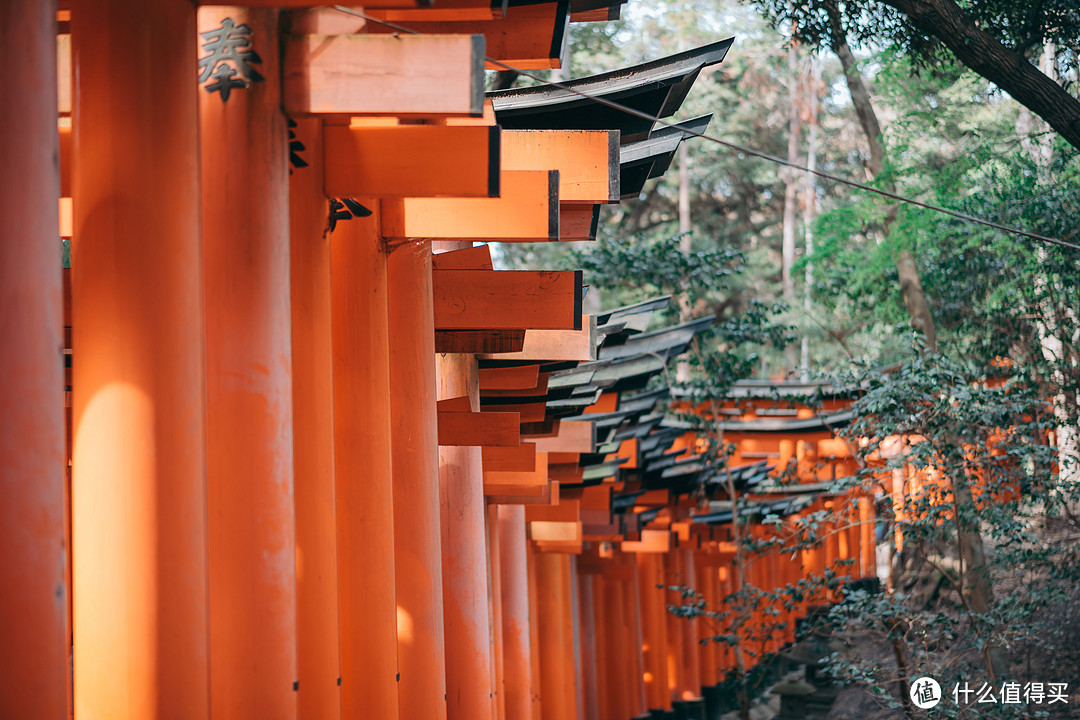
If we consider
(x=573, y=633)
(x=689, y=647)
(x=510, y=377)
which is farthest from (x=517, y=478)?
(x=689, y=647)

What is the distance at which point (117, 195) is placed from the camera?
310 centimetres

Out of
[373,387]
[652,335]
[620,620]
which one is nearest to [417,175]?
[373,387]

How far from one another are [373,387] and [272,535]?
58.1 inches

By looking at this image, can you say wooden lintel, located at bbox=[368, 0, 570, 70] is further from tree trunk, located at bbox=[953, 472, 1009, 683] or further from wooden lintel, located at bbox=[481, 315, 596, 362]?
tree trunk, located at bbox=[953, 472, 1009, 683]

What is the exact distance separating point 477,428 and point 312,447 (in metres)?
3.36

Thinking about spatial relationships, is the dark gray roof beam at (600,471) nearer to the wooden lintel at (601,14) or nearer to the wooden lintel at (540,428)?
the wooden lintel at (540,428)

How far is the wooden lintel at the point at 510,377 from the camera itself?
8141 millimetres

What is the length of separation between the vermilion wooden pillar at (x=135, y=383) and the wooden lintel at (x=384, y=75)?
19.6 inches

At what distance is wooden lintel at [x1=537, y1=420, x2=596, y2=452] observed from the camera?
9852 millimetres

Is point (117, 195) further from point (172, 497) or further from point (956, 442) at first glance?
point (956, 442)

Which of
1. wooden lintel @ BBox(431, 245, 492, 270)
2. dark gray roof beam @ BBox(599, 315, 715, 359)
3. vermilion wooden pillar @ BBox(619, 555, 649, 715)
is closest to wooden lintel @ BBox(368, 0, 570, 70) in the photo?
wooden lintel @ BBox(431, 245, 492, 270)

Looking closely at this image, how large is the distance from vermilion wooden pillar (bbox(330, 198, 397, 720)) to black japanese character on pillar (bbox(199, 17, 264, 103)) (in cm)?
151

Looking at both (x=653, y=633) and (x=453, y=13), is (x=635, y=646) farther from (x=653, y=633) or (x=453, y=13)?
(x=453, y=13)

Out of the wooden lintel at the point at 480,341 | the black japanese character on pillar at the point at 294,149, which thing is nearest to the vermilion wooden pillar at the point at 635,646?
the wooden lintel at the point at 480,341
